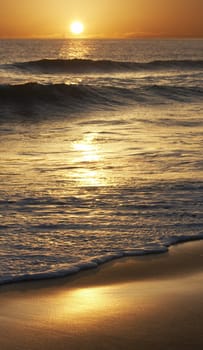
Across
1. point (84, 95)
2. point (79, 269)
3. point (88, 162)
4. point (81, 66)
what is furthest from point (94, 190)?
point (81, 66)

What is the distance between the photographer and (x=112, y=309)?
513 centimetres

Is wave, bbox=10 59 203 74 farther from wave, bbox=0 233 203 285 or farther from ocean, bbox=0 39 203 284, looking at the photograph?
wave, bbox=0 233 203 285

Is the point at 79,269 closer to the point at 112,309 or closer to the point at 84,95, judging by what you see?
the point at 112,309

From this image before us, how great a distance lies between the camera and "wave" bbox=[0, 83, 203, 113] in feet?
84.3

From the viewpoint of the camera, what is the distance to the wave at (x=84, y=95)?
84.3ft

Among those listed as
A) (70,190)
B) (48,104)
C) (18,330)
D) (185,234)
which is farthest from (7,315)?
(48,104)

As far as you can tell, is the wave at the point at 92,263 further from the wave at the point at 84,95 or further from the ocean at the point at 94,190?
the wave at the point at 84,95

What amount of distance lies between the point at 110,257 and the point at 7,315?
5.74 feet

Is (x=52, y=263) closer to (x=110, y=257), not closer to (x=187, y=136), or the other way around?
(x=110, y=257)

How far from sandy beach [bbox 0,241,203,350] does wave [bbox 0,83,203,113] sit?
1886 centimetres

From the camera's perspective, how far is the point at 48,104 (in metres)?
25.5

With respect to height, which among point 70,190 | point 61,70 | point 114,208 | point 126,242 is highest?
point 61,70

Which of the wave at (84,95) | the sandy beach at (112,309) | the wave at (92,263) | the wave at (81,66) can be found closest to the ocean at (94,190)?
the wave at (92,263)

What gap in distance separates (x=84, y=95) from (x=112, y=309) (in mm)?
22323
